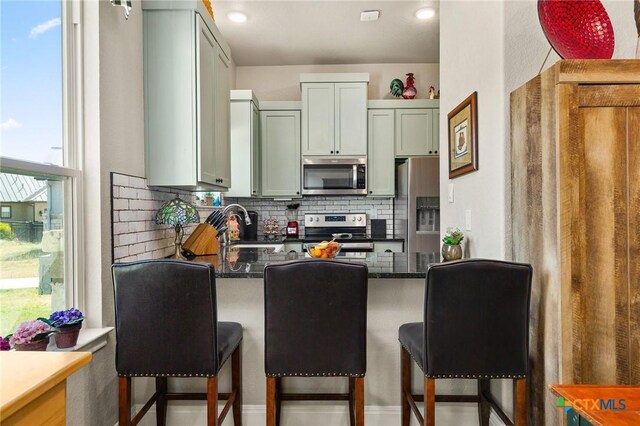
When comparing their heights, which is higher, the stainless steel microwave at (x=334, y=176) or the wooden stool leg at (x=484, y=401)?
the stainless steel microwave at (x=334, y=176)

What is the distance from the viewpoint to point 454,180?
235cm

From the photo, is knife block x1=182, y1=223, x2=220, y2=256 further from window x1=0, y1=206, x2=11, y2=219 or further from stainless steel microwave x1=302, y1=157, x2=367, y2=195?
stainless steel microwave x1=302, y1=157, x2=367, y2=195

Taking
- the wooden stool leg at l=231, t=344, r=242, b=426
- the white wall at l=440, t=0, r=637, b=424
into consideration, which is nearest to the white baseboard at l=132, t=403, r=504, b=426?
the wooden stool leg at l=231, t=344, r=242, b=426

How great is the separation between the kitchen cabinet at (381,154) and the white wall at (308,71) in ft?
1.52

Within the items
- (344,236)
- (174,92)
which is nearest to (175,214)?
(174,92)

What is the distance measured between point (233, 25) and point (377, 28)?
1346mm

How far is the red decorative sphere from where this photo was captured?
131 centimetres

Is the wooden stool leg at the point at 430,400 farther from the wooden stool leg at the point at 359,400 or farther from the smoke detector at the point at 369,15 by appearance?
the smoke detector at the point at 369,15

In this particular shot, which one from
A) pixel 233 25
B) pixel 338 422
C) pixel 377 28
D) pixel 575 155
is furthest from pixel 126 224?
pixel 377 28

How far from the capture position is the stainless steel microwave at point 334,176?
403 cm

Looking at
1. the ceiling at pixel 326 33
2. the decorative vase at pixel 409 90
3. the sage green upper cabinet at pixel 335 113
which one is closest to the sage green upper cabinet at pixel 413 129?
the decorative vase at pixel 409 90

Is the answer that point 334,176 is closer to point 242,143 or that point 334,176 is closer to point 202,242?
point 242,143

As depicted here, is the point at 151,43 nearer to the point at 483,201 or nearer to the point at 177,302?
the point at 177,302

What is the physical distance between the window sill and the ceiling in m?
2.66
